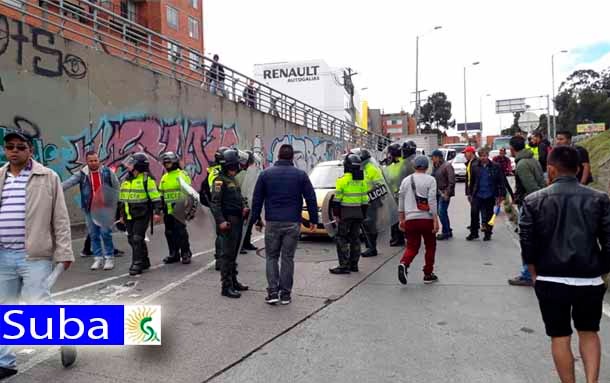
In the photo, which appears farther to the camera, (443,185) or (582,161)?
(443,185)

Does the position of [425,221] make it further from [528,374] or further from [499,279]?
[528,374]

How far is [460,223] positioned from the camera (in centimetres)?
1288

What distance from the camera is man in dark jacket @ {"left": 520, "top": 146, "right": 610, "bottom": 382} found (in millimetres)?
3246

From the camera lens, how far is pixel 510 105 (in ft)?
210

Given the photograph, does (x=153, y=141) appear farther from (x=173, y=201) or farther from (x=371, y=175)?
(x=371, y=175)

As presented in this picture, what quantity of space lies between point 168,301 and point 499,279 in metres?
4.41

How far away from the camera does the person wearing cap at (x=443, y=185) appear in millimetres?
10234

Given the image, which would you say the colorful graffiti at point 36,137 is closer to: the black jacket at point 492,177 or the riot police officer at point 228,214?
the riot police officer at point 228,214

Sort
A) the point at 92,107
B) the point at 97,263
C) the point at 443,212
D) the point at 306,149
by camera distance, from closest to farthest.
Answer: the point at 97,263 < the point at 443,212 < the point at 92,107 < the point at 306,149

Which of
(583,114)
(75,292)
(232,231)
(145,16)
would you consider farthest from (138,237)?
(583,114)

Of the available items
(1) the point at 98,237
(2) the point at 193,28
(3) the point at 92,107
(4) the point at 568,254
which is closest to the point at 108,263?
(1) the point at 98,237

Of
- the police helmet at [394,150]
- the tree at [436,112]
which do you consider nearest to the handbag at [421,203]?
the police helmet at [394,150]

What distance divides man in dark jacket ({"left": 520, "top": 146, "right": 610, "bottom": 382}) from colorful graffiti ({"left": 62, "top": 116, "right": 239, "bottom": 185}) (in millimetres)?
9341

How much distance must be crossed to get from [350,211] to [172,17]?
44634 millimetres
